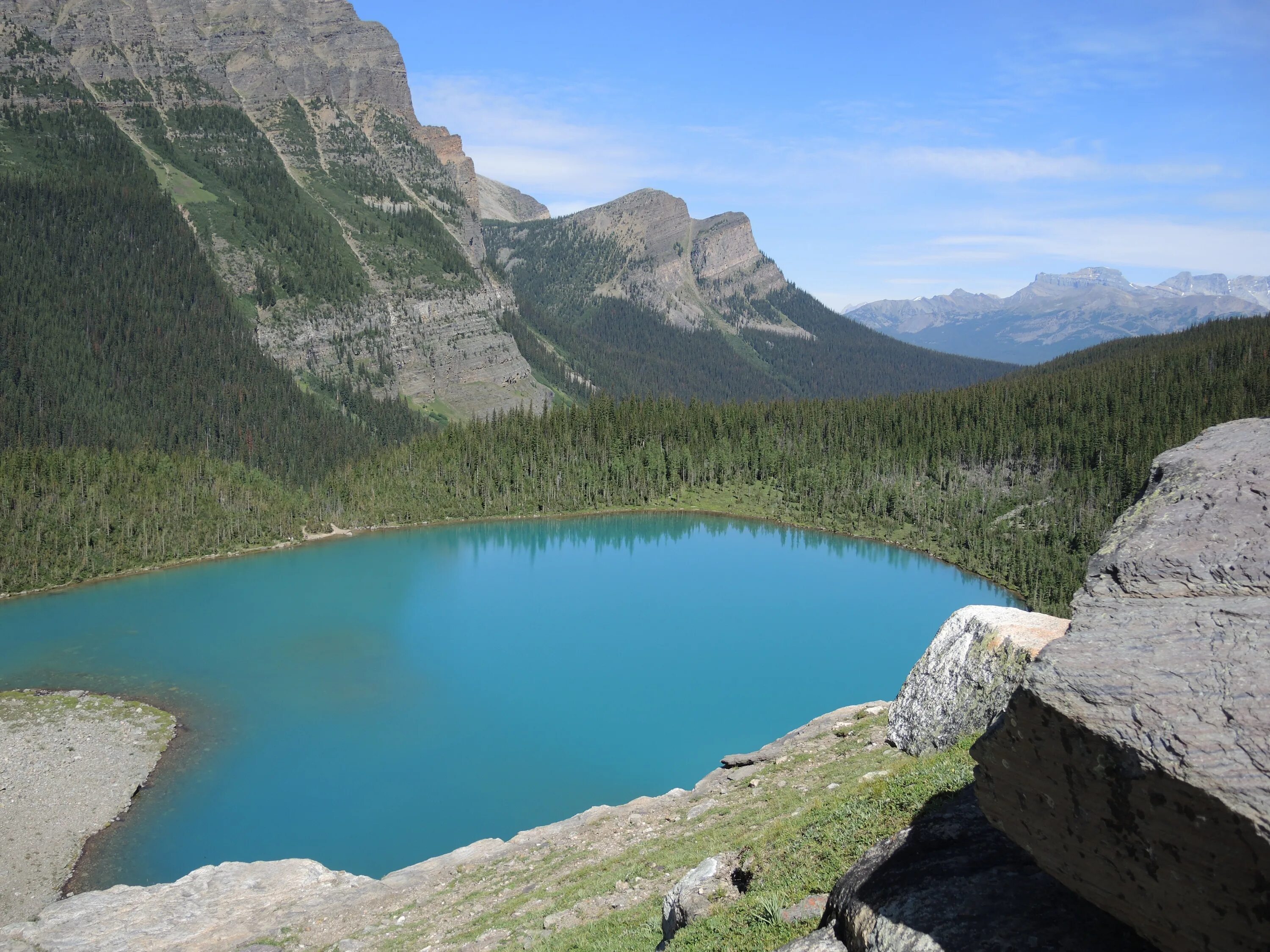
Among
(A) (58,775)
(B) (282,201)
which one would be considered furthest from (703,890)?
(B) (282,201)

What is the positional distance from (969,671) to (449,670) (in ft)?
137

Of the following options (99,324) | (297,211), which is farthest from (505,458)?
(297,211)

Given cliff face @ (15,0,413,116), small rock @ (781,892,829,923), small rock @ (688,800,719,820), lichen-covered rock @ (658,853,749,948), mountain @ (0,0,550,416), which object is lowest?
small rock @ (688,800,719,820)

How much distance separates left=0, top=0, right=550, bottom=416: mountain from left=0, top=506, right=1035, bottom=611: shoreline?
55.3 meters

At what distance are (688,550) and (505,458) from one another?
3588 centimetres

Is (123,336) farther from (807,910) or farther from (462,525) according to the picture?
(807,910)

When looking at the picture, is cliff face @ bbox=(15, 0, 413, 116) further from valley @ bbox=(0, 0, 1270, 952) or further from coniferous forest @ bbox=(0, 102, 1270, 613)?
coniferous forest @ bbox=(0, 102, 1270, 613)

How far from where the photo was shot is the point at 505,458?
113 metres

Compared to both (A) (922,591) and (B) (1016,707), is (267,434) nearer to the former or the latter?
(A) (922,591)

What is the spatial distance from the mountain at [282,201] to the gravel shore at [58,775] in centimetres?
10640

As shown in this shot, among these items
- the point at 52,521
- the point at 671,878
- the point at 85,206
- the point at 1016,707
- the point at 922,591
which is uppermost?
the point at 85,206

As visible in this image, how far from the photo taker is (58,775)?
36656 mm

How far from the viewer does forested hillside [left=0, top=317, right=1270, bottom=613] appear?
79.9m

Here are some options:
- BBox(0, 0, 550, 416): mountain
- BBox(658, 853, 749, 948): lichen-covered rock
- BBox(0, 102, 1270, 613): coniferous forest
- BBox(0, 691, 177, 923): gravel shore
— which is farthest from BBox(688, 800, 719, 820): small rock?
BBox(0, 0, 550, 416): mountain
